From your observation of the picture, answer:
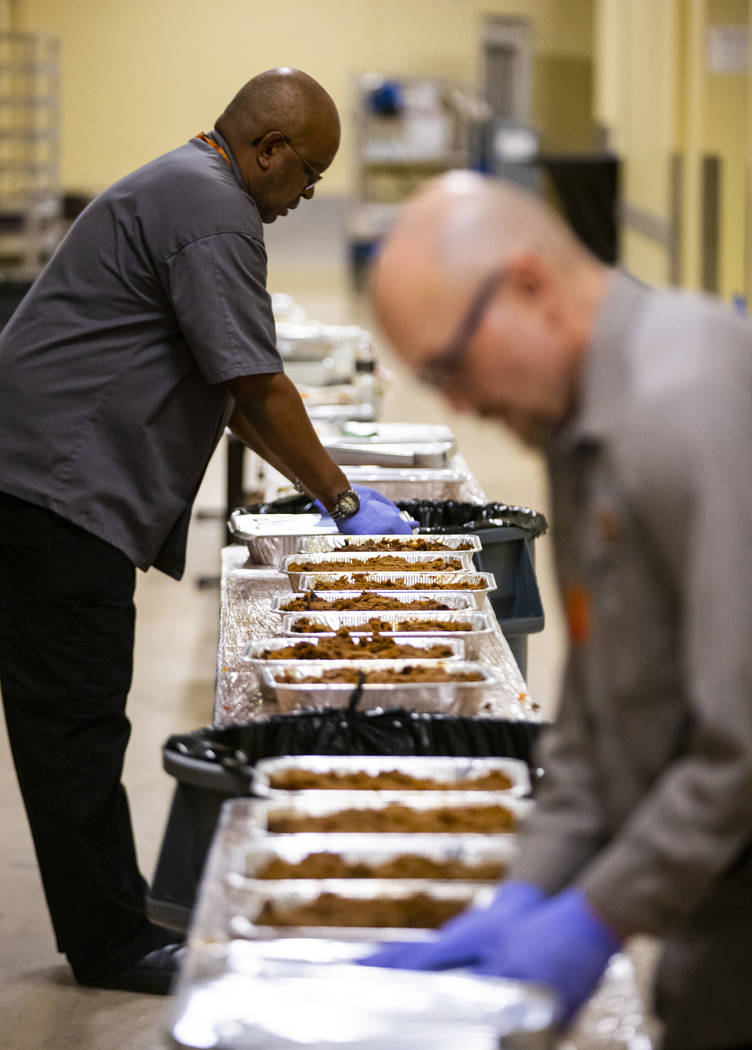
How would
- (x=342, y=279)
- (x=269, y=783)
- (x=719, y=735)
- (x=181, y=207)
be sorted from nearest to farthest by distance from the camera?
1. (x=719, y=735)
2. (x=269, y=783)
3. (x=181, y=207)
4. (x=342, y=279)

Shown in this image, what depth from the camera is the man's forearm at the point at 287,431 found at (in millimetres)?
2564

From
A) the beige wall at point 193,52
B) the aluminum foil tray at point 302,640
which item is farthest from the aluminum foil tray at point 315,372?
the beige wall at point 193,52

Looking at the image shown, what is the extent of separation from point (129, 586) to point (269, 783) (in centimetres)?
103

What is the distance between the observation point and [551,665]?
501 cm

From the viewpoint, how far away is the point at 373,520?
9.96 ft

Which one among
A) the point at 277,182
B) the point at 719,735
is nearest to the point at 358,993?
the point at 719,735

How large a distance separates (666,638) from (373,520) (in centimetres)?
191

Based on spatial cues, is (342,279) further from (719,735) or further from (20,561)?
(719,735)

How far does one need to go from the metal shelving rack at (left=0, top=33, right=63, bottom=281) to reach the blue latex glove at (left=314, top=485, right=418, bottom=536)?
28.4ft

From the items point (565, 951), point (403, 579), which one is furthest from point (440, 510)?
point (565, 951)

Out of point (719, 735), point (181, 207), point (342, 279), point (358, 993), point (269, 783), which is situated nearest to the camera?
point (719, 735)

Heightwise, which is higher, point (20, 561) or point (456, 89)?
point (456, 89)

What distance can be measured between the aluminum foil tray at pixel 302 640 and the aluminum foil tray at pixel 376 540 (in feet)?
1.90

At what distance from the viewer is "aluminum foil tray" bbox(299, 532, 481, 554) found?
2939 millimetres
